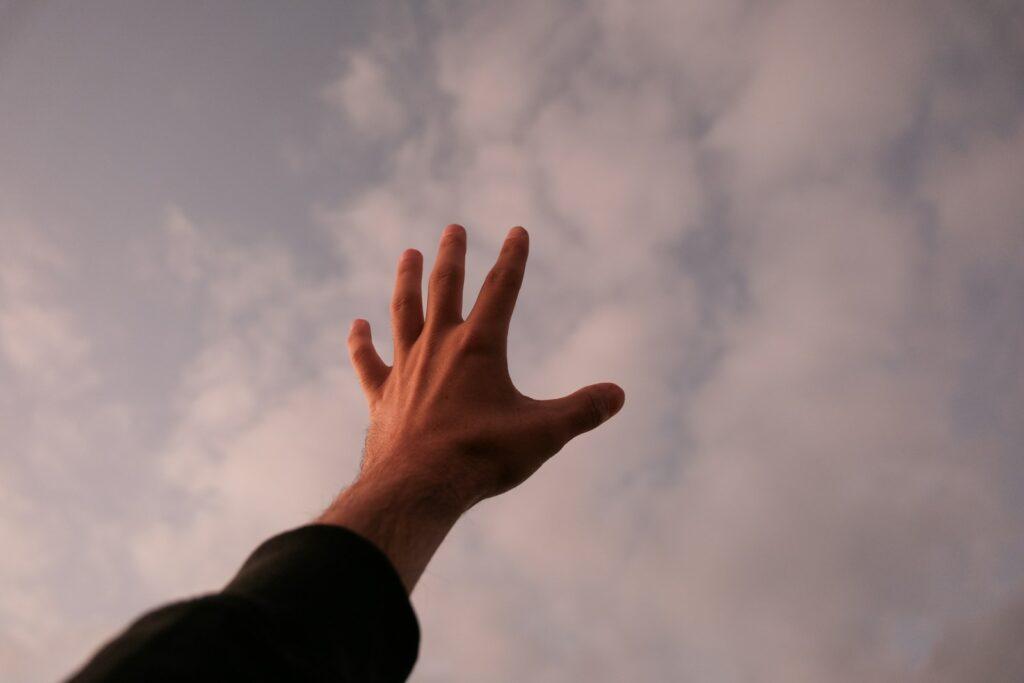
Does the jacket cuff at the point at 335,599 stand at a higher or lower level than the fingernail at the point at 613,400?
lower

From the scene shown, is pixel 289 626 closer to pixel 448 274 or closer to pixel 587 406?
pixel 587 406

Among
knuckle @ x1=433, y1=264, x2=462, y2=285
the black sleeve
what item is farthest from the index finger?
the black sleeve

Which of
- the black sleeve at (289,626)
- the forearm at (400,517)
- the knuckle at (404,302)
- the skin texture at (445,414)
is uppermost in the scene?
the knuckle at (404,302)

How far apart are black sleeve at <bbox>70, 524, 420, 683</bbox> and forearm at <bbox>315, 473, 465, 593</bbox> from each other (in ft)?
0.82

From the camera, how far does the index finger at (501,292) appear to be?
3594 mm

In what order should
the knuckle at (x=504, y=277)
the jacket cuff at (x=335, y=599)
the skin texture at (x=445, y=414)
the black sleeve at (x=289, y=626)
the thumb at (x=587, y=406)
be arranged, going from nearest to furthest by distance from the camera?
the black sleeve at (x=289, y=626) → the jacket cuff at (x=335, y=599) → the skin texture at (x=445, y=414) → the thumb at (x=587, y=406) → the knuckle at (x=504, y=277)

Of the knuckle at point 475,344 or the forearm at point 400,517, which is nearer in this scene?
the forearm at point 400,517

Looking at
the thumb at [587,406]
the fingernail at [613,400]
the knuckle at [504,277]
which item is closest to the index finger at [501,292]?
the knuckle at [504,277]

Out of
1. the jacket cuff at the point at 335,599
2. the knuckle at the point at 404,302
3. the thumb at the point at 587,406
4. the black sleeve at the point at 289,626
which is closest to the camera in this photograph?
the black sleeve at the point at 289,626

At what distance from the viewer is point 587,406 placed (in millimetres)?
3578

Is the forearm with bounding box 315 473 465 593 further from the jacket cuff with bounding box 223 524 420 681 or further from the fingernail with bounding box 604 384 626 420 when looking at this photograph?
the fingernail with bounding box 604 384 626 420

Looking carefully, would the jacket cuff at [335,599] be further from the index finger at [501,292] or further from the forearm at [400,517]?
the index finger at [501,292]

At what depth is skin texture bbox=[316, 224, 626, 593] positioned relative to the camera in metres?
2.38

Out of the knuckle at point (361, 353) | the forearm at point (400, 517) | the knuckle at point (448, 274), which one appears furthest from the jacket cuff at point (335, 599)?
the knuckle at point (361, 353)
